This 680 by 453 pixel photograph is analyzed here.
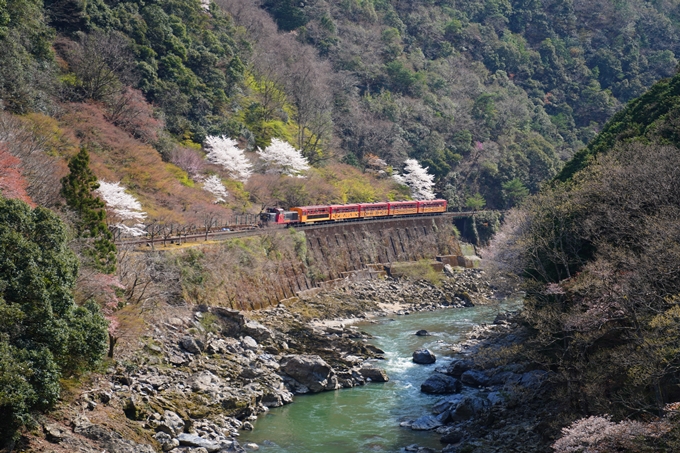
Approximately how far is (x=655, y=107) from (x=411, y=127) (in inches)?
1664

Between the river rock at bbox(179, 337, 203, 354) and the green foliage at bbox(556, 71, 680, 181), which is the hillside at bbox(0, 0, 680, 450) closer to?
the green foliage at bbox(556, 71, 680, 181)

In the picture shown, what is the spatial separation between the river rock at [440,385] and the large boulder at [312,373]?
3480 mm

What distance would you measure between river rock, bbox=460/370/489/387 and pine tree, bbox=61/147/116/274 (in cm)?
1439

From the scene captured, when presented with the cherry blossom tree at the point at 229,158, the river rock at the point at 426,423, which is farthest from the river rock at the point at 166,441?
the cherry blossom tree at the point at 229,158

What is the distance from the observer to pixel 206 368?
25938mm

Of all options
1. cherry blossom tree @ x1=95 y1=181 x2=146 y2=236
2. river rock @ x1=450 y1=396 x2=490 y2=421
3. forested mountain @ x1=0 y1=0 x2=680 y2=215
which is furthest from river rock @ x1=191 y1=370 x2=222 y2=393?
forested mountain @ x1=0 y1=0 x2=680 y2=215

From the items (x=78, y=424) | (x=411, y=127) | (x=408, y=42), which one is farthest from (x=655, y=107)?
(x=408, y=42)

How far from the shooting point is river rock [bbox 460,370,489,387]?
1092 inches

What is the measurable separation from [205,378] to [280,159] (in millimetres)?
30477

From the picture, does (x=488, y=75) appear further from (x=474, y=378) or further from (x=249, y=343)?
(x=249, y=343)

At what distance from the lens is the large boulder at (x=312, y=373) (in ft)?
88.8

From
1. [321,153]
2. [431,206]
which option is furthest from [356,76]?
[431,206]

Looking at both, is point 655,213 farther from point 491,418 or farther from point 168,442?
point 168,442

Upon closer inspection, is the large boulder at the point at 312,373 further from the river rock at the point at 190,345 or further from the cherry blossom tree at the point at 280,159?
the cherry blossom tree at the point at 280,159
